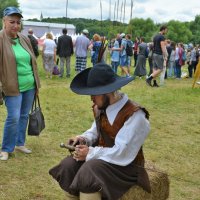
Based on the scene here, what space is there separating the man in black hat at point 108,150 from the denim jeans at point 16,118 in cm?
178

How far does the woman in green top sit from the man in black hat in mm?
1718

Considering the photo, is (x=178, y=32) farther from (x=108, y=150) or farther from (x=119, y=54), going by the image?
(x=108, y=150)

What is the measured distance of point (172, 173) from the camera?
193 inches

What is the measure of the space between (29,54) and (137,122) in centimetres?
232

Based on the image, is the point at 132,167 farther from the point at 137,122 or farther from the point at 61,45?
the point at 61,45

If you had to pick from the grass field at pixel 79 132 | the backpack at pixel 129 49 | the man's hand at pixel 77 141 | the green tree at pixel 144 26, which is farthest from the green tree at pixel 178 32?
the man's hand at pixel 77 141

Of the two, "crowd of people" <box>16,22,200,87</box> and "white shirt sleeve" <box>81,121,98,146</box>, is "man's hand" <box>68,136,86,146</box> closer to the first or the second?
"white shirt sleeve" <box>81,121,98,146</box>

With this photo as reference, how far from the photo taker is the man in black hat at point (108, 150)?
2.80 meters

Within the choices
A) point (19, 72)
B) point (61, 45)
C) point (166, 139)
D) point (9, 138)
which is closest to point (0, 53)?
point (19, 72)

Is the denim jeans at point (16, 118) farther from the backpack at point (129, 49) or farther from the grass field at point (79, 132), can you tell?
the backpack at point (129, 49)

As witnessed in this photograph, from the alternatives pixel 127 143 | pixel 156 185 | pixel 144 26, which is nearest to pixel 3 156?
pixel 156 185

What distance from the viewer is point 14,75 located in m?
4.62

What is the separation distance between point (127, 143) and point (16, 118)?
224cm

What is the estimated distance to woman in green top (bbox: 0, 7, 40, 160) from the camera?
14.9 ft
